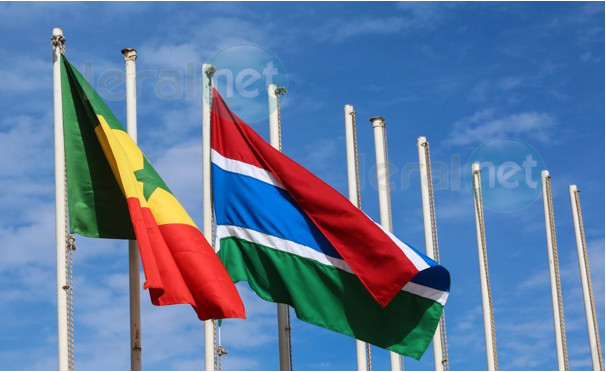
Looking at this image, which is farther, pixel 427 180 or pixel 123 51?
pixel 427 180

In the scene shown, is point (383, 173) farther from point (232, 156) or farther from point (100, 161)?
point (100, 161)

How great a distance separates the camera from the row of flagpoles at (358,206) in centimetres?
2203

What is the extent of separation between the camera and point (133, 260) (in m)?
23.1

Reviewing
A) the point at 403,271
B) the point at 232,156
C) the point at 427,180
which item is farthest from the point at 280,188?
the point at 427,180

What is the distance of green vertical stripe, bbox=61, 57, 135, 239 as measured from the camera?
22547 mm

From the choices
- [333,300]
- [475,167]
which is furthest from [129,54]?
[475,167]

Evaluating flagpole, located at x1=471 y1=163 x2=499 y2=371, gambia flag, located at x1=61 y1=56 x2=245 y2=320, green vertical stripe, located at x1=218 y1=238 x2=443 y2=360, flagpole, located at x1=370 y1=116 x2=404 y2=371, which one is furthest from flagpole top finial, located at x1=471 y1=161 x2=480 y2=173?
gambia flag, located at x1=61 y1=56 x2=245 y2=320

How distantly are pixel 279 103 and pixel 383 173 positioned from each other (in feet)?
11.5

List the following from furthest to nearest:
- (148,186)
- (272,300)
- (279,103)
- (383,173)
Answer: (383,173) < (279,103) < (272,300) < (148,186)

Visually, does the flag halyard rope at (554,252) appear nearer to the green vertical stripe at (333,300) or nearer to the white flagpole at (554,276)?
the white flagpole at (554,276)

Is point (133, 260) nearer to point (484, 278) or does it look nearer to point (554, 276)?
point (484, 278)

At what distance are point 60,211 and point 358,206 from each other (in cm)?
813

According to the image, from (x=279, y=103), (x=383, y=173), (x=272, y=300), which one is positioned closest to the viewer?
(x=272, y=300)

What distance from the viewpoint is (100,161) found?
23188mm
